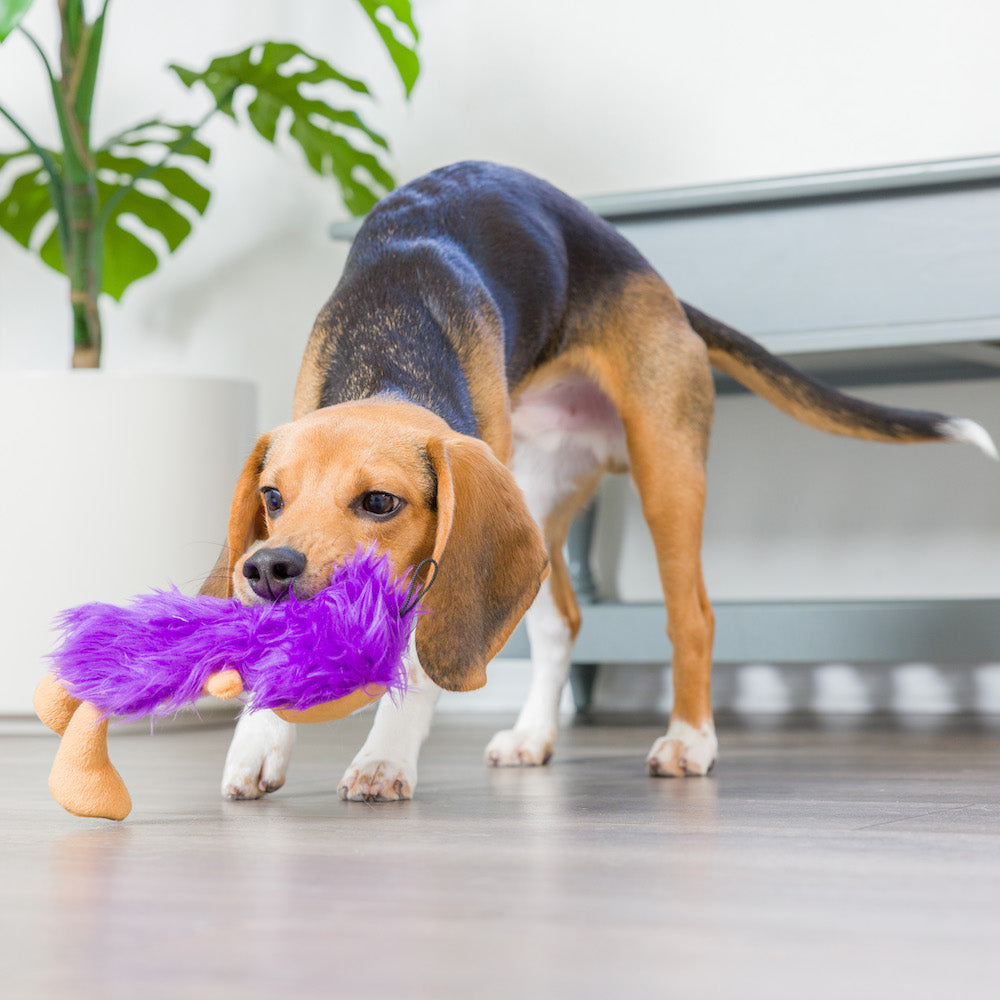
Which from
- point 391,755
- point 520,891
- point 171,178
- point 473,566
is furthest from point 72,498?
point 520,891

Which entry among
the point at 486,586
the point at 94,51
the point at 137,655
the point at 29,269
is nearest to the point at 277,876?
the point at 137,655

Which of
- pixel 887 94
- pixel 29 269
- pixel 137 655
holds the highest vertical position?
pixel 887 94

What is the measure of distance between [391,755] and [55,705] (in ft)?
1.74

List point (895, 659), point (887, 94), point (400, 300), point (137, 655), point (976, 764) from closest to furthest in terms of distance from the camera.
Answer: point (137, 655)
point (400, 300)
point (976, 764)
point (895, 659)
point (887, 94)

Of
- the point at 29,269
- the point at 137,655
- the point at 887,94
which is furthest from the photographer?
the point at 29,269

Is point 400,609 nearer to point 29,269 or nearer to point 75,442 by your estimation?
point 75,442

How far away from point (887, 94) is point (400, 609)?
2885mm

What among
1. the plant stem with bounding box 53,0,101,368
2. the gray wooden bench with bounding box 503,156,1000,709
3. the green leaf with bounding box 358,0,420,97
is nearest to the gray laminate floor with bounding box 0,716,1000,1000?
the gray wooden bench with bounding box 503,156,1000,709

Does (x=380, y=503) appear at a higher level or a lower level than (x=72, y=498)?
lower

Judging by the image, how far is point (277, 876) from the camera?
53.6 inches

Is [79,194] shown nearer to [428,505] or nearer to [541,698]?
[541,698]

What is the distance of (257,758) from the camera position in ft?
6.88

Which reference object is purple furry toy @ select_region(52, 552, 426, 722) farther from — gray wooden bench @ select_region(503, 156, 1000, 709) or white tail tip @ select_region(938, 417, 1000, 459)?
gray wooden bench @ select_region(503, 156, 1000, 709)

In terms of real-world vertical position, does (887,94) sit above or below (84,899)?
above
